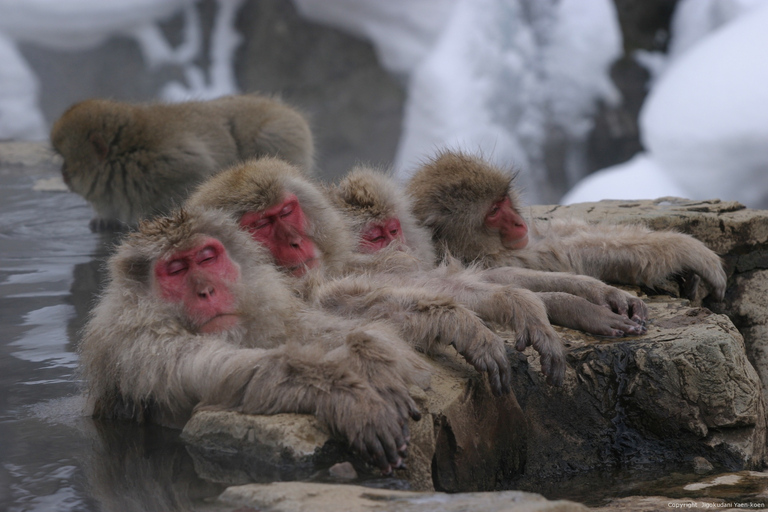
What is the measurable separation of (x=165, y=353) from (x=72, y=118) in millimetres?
4238

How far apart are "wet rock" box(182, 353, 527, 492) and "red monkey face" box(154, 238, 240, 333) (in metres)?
0.32

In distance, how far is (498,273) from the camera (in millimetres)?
3457

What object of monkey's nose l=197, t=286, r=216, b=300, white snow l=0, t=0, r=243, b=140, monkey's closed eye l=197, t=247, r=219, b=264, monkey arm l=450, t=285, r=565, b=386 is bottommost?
monkey arm l=450, t=285, r=565, b=386

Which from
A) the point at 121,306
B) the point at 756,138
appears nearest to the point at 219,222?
the point at 121,306

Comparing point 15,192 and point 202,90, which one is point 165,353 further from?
point 202,90

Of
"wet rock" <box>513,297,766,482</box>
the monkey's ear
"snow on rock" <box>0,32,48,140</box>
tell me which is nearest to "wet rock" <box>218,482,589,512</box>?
"wet rock" <box>513,297,766,482</box>

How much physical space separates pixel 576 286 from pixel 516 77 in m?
9.90

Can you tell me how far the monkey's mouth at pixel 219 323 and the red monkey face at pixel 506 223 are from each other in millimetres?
1546

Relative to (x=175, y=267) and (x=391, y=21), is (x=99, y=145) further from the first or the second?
(x=391, y=21)

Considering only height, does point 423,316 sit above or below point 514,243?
below

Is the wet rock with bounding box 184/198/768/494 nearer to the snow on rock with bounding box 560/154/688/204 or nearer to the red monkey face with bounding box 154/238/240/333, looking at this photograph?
the red monkey face with bounding box 154/238/240/333

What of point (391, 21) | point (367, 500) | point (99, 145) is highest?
point (391, 21)

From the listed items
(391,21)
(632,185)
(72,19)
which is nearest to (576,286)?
(632,185)

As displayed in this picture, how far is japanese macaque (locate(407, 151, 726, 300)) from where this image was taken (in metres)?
3.72
